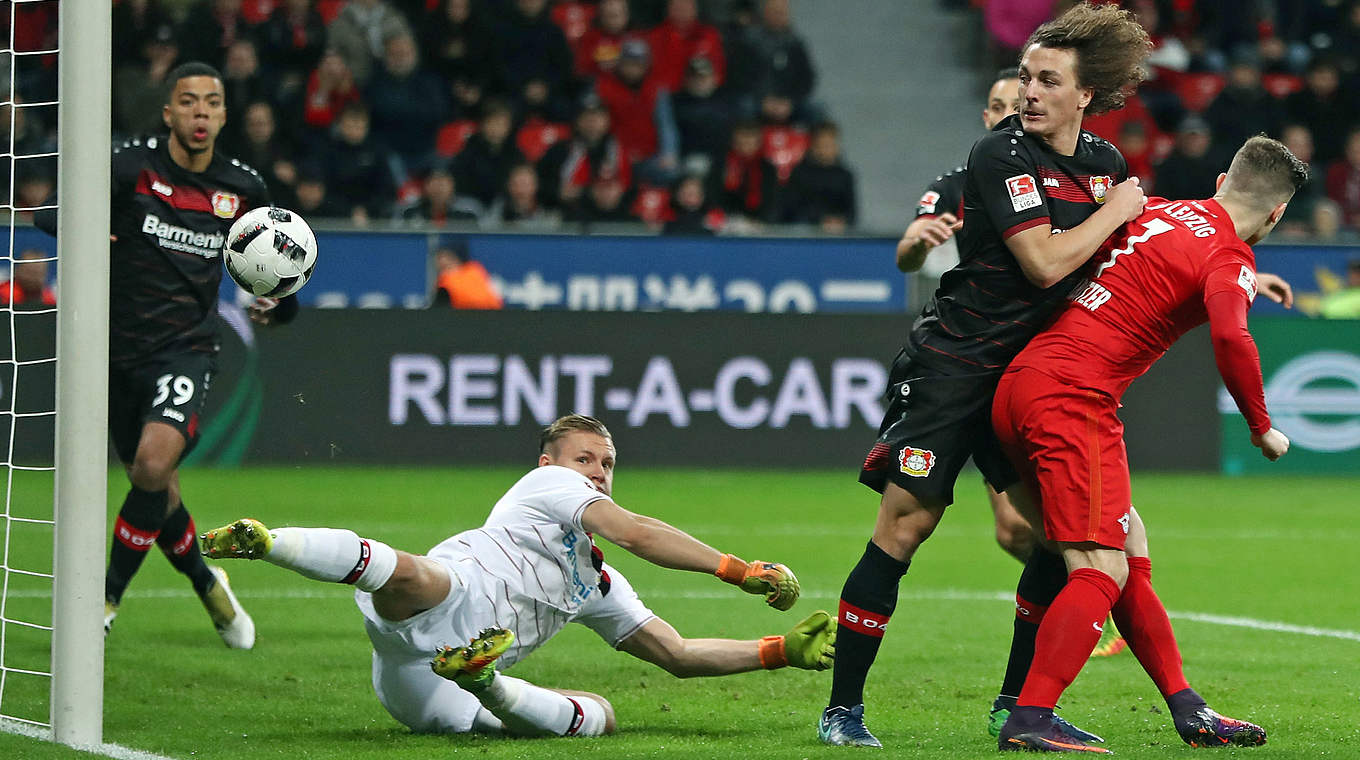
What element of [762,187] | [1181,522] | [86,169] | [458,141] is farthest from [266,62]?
[86,169]

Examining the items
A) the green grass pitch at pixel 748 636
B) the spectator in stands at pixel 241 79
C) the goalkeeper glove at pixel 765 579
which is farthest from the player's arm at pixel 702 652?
the spectator in stands at pixel 241 79

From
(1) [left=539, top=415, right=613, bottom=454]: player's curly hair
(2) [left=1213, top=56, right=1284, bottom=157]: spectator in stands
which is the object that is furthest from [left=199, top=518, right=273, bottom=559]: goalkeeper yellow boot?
(2) [left=1213, top=56, right=1284, bottom=157]: spectator in stands

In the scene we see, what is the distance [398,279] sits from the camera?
14.2m

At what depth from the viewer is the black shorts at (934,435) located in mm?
4797

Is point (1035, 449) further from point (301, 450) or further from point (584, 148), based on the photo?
point (584, 148)

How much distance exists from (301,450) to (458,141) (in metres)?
4.93

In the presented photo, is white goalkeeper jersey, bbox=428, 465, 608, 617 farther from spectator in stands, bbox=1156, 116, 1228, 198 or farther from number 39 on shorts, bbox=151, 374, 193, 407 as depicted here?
spectator in stands, bbox=1156, 116, 1228, 198

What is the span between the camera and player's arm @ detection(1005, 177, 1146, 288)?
4.65 m

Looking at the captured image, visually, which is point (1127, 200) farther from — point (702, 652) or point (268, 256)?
point (268, 256)

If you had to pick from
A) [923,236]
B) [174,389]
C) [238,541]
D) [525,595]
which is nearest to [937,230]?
[923,236]

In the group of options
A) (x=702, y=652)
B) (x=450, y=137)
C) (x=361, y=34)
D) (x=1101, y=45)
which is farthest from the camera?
(x=361, y=34)

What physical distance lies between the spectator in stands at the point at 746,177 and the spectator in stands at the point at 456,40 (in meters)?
2.87

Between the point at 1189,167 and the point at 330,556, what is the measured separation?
43.6 feet

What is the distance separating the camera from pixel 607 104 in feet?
56.8
